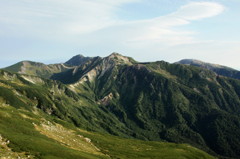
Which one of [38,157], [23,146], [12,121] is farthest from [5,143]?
[12,121]

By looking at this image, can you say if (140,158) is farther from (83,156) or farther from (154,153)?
(83,156)

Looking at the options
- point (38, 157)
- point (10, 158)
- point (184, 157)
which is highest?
point (10, 158)

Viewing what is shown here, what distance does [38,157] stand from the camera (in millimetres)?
87000

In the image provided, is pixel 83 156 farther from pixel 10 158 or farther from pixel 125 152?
pixel 125 152

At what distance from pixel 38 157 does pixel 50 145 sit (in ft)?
61.3

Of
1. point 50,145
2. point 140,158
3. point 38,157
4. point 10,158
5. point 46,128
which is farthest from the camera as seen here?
point 140,158

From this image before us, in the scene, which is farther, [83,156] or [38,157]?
[83,156]

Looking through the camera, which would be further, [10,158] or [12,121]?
[12,121]

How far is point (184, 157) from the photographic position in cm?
19575

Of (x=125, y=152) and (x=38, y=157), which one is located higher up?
(x=38, y=157)

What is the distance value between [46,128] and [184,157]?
115 m

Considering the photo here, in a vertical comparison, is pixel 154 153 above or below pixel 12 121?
below

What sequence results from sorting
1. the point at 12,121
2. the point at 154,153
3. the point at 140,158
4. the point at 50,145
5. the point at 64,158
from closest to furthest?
the point at 64,158 < the point at 50,145 < the point at 12,121 < the point at 140,158 < the point at 154,153

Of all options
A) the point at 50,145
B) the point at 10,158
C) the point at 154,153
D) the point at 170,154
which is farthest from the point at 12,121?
the point at 170,154
